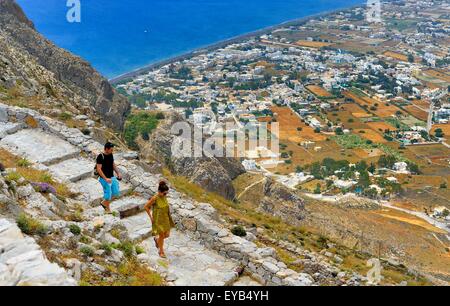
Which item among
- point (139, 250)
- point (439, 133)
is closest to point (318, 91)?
point (439, 133)

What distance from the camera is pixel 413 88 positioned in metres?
87.5

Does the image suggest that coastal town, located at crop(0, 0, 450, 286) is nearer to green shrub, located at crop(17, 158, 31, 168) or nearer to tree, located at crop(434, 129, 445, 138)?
green shrub, located at crop(17, 158, 31, 168)

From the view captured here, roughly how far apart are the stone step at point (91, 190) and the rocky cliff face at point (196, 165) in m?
10.4

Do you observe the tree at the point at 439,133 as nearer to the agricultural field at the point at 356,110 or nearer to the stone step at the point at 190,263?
the agricultural field at the point at 356,110

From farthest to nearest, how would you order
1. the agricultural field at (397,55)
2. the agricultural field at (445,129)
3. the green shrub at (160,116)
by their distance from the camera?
the agricultural field at (397,55)
the agricultural field at (445,129)
the green shrub at (160,116)

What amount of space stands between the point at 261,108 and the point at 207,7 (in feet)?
371

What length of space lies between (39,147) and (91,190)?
8.04 feet

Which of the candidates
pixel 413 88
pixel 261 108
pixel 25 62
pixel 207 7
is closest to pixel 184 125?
pixel 25 62

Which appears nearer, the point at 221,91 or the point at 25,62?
the point at 25,62

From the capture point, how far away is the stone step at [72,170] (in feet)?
35.8

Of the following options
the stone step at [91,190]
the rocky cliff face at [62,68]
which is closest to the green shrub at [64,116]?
the stone step at [91,190]

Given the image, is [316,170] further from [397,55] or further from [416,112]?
[397,55]

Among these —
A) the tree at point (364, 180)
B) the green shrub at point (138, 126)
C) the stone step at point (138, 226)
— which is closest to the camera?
the stone step at point (138, 226)
